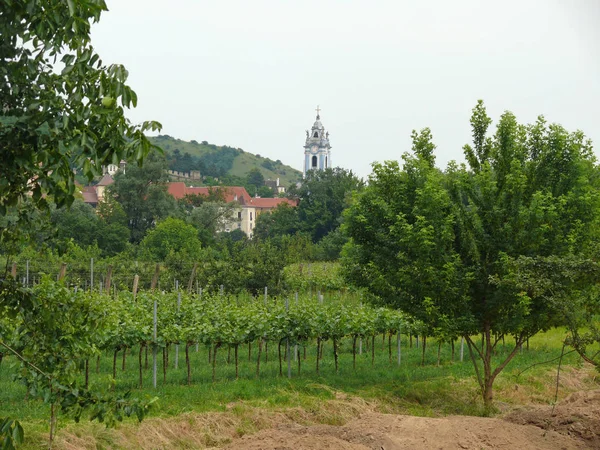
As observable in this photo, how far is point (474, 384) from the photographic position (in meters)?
18.5

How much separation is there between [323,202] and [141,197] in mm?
17659

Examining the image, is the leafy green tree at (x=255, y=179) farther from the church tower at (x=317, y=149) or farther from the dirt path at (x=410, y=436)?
the dirt path at (x=410, y=436)

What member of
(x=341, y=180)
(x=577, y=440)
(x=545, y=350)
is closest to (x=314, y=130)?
(x=341, y=180)

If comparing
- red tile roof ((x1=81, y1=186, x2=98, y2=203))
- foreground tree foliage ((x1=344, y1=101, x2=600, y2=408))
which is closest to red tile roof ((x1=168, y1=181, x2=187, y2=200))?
red tile roof ((x1=81, y1=186, x2=98, y2=203))

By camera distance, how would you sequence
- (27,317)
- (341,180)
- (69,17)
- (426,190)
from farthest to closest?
1. (341,180)
2. (426,190)
3. (27,317)
4. (69,17)

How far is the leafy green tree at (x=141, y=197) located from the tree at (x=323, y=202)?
14.2 m

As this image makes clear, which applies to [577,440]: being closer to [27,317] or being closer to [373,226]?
[373,226]

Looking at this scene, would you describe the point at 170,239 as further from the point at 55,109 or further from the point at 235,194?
the point at 235,194

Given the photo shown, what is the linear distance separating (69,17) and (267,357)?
60.1 feet

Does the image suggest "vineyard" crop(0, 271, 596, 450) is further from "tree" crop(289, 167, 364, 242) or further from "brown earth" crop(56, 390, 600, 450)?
"tree" crop(289, 167, 364, 242)

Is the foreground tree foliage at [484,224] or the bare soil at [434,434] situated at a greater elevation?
the foreground tree foliage at [484,224]

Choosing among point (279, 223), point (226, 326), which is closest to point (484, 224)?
point (226, 326)

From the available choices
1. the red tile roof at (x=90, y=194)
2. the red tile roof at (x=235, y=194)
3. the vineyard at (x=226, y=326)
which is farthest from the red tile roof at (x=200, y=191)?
the vineyard at (x=226, y=326)

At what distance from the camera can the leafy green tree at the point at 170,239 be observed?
54.8 metres
